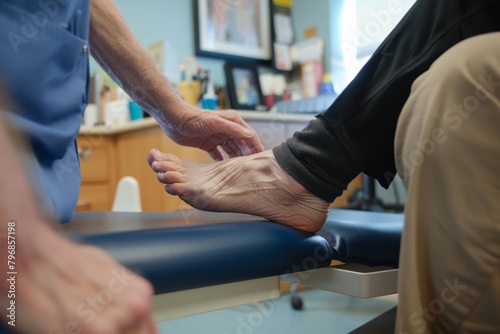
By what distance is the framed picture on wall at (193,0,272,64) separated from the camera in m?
2.42

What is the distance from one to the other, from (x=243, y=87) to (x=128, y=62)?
5.59ft

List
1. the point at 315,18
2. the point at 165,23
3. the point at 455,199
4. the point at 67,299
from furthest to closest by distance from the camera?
1. the point at 315,18
2. the point at 165,23
3. the point at 455,199
4. the point at 67,299

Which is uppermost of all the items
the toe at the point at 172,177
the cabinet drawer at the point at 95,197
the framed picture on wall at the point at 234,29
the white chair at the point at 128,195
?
the framed picture on wall at the point at 234,29

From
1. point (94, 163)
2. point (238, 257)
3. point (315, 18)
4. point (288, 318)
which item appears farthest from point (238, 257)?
point (315, 18)

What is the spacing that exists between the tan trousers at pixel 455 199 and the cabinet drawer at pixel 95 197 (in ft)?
5.43

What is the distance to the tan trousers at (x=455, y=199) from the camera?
17.1 inches

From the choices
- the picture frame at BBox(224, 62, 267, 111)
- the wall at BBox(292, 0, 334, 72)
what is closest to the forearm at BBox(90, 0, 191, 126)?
the picture frame at BBox(224, 62, 267, 111)

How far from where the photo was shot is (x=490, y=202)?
436 mm

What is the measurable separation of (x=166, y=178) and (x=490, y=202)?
1.69 ft

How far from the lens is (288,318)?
145 cm

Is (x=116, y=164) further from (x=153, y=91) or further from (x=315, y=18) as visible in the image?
(x=315, y=18)

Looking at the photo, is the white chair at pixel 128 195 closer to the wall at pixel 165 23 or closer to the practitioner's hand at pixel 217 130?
the practitioner's hand at pixel 217 130

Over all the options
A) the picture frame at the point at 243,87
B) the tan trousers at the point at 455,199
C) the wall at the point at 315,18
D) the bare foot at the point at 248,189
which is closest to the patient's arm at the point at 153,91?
the bare foot at the point at 248,189

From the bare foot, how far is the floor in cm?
67
